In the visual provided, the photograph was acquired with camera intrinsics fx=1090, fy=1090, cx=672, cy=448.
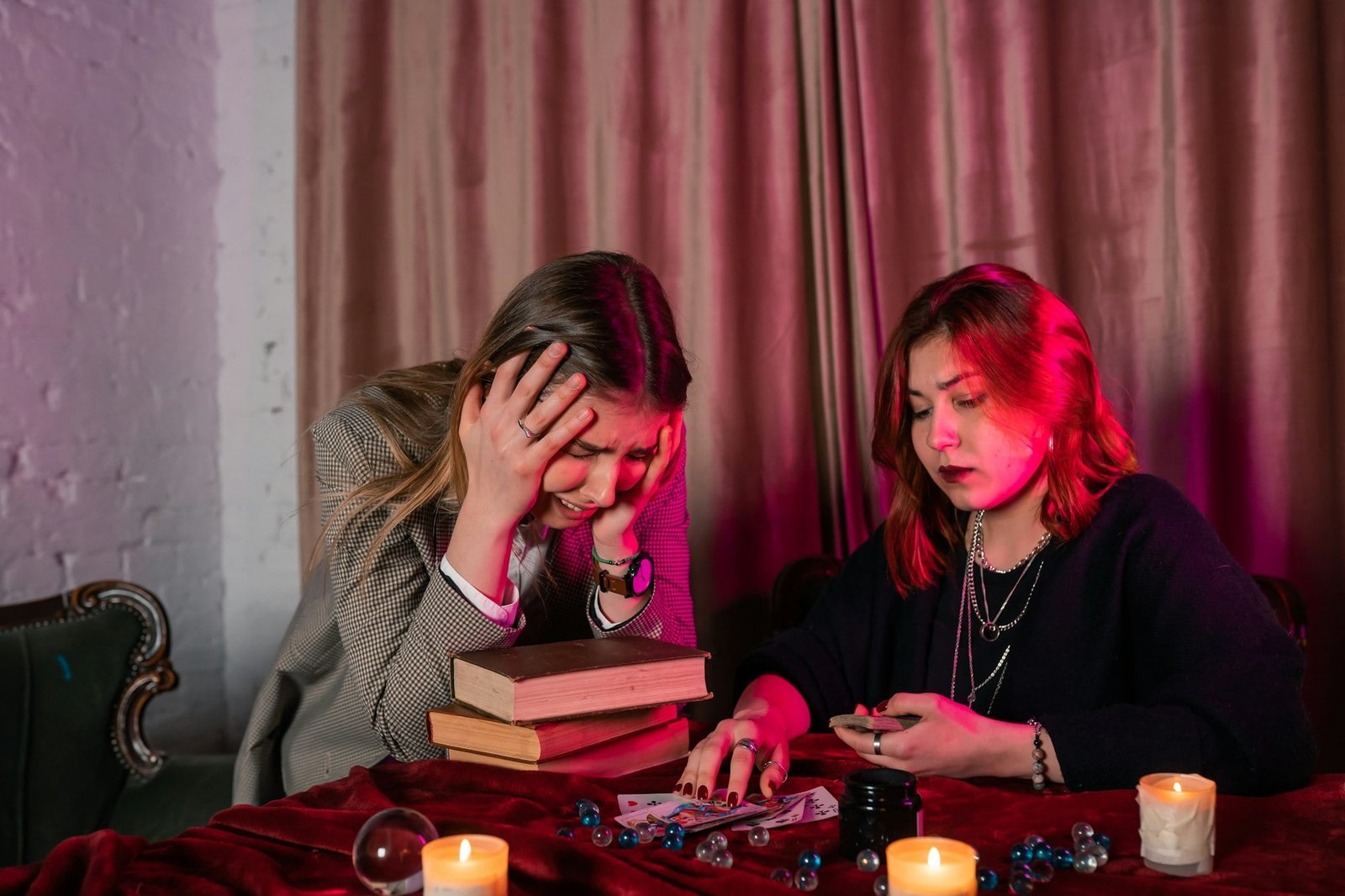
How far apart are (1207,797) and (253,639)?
2.81 m

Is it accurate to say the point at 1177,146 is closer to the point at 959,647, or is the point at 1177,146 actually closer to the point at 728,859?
the point at 959,647

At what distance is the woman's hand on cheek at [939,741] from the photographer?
1.28m

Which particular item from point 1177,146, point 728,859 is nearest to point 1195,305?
point 1177,146

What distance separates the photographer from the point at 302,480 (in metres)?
3.01

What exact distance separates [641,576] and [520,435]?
36cm

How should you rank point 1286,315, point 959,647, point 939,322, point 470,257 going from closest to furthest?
point 939,322 → point 959,647 → point 1286,315 → point 470,257

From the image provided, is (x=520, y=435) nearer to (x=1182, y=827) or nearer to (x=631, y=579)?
(x=631, y=579)

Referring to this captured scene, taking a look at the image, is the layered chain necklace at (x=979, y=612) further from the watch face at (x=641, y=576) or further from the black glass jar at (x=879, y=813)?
the black glass jar at (x=879, y=813)

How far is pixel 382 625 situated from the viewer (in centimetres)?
156

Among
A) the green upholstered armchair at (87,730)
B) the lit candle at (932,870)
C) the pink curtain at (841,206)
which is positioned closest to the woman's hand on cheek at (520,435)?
the lit candle at (932,870)

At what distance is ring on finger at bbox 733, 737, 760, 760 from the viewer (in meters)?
1.29

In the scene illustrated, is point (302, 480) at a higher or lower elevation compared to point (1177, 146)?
lower

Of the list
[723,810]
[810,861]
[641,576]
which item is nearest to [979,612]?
[641,576]

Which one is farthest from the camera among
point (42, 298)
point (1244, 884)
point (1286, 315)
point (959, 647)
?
point (42, 298)
